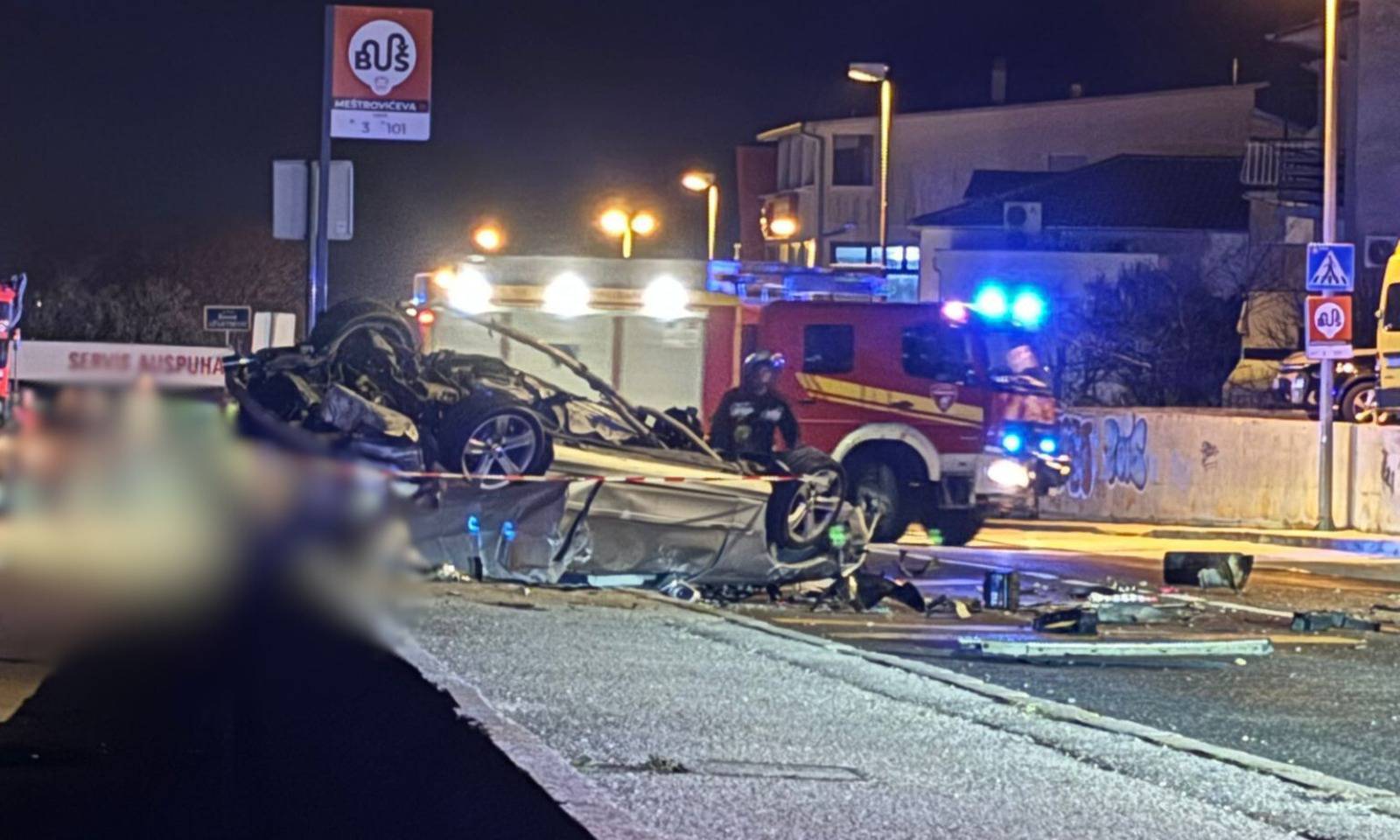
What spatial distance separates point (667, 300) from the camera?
20203 millimetres

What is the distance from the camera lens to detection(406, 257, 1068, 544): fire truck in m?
Result: 19.4

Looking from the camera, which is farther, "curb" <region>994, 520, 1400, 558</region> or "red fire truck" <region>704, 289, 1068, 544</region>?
"curb" <region>994, 520, 1400, 558</region>

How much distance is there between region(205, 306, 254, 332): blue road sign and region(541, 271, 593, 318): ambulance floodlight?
13.9 feet

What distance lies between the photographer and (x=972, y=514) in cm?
1989

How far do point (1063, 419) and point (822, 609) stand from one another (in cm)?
695

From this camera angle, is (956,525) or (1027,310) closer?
(956,525)

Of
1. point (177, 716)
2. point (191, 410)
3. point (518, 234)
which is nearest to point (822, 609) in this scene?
point (177, 716)

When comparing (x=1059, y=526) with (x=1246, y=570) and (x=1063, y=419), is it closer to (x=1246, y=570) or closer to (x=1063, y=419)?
(x=1063, y=419)

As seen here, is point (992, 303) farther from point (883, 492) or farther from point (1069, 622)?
point (1069, 622)

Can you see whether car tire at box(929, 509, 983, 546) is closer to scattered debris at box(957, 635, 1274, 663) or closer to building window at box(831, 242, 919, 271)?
scattered debris at box(957, 635, 1274, 663)

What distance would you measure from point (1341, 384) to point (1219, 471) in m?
4.39

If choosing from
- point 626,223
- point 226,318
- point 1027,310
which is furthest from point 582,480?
point 626,223

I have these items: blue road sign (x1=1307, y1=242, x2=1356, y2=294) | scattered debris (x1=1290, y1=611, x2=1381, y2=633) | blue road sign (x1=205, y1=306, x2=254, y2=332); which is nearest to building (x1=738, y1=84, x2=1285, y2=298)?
blue road sign (x1=1307, y1=242, x2=1356, y2=294)

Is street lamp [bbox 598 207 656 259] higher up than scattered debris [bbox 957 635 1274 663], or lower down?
higher up
